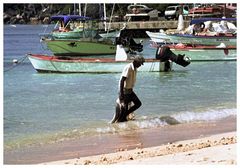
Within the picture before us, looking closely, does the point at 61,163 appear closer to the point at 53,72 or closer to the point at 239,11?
the point at 239,11

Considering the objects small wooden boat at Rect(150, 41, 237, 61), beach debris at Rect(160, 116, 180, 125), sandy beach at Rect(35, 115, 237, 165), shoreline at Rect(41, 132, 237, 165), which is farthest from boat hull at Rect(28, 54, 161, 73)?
shoreline at Rect(41, 132, 237, 165)

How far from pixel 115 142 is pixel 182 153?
2341mm

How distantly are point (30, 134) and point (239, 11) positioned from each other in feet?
15.1

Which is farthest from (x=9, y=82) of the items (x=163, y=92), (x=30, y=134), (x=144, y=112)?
(x=30, y=134)

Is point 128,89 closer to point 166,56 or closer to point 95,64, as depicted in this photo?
point 166,56

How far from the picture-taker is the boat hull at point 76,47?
35.4 m

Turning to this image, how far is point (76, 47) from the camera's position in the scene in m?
35.3

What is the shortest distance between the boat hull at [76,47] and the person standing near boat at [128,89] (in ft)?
75.7

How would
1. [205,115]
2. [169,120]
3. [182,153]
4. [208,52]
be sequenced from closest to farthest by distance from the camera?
1. [182,153]
2. [169,120]
3. [205,115]
4. [208,52]

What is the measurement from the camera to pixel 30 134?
12117mm

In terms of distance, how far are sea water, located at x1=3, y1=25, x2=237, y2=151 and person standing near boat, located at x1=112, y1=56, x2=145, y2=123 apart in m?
0.25

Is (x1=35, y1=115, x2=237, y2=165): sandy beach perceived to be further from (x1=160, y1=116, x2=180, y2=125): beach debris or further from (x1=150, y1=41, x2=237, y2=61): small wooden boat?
(x1=150, y1=41, x2=237, y2=61): small wooden boat

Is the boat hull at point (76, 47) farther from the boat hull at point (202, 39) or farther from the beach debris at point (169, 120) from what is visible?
the beach debris at point (169, 120)

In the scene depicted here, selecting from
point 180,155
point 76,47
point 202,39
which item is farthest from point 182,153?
point 202,39
